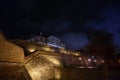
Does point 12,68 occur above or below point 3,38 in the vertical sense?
below

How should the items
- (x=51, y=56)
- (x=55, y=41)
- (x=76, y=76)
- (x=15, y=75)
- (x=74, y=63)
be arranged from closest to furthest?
(x=15, y=75) → (x=76, y=76) → (x=51, y=56) → (x=74, y=63) → (x=55, y=41)

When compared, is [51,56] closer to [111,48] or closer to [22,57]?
[22,57]

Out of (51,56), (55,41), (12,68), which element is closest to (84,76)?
(51,56)

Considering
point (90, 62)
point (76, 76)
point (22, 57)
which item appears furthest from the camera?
point (90, 62)

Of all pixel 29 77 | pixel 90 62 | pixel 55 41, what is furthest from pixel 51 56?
pixel 55 41

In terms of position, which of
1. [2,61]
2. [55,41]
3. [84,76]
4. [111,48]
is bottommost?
[84,76]

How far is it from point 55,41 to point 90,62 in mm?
16096

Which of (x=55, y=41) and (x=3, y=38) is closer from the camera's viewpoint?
(x=3, y=38)

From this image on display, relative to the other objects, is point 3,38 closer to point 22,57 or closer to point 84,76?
point 22,57

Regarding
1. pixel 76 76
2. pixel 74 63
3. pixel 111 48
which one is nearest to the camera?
pixel 76 76

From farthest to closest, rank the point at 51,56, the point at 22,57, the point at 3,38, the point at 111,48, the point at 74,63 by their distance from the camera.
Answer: the point at 74,63, the point at 111,48, the point at 51,56, the point at 22,57, the point at 3,38

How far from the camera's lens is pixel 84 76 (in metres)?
34.5

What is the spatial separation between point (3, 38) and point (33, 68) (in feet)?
21.9

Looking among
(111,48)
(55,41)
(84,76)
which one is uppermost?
(55,41)
